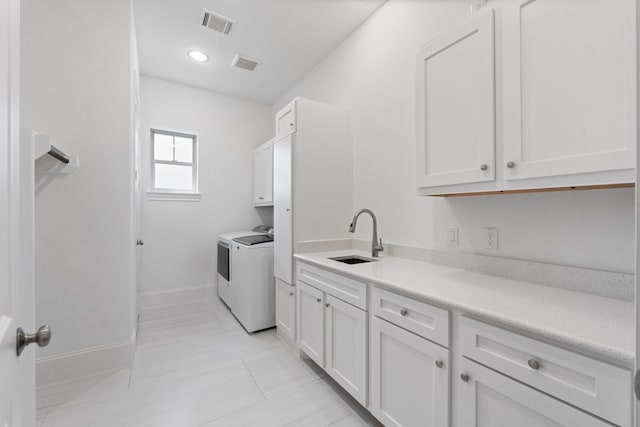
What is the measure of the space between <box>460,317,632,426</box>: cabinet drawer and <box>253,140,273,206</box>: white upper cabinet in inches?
112

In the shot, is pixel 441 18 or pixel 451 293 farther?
pixel 441 18

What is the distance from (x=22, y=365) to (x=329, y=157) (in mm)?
2142

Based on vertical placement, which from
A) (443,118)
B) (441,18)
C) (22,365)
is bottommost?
(22,365)

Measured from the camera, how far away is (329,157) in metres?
2.46

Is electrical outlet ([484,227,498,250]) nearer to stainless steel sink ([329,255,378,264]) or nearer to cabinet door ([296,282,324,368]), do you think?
stainless steel sink ([329,255,378,264])

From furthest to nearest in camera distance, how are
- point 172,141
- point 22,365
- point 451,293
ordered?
point 172,141 < point 451,293 < point 22,365

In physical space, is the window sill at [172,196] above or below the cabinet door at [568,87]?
below

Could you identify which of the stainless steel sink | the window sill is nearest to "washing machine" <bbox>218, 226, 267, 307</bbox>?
the window sill

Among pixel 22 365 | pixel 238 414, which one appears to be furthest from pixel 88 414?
pixel 22 365

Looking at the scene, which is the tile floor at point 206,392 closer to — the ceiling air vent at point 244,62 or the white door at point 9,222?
the white door at point 9,222

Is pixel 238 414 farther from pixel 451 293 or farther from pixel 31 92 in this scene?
pixel 31 92

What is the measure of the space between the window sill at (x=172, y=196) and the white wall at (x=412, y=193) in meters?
2.04

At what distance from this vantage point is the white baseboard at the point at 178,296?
3.37 metres

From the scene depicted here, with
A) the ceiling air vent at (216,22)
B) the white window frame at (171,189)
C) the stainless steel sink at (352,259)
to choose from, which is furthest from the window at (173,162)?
the stainless steel sink at (352,259)
